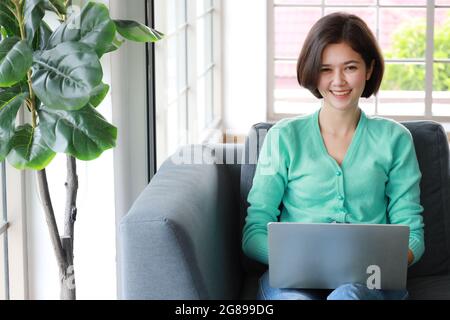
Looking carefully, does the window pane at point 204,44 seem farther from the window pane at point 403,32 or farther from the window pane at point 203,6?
the window pane at point 403,32

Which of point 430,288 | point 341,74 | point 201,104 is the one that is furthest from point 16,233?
point 201,104

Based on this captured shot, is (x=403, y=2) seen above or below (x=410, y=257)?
above

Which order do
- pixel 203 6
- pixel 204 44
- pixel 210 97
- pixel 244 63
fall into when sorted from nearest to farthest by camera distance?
1. pixel 203 6
2. pixel 204 44
3. pixel 210 97
4. pixel 244 63

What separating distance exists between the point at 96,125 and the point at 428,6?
3.72 metres

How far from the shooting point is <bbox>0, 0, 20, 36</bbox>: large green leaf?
227 cm

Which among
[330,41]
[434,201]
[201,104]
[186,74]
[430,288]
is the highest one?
[330,41]

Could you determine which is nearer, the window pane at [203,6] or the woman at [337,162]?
the woman at [337,162]

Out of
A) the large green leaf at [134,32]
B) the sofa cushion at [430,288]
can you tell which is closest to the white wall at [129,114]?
the large green leaf at [134,32]

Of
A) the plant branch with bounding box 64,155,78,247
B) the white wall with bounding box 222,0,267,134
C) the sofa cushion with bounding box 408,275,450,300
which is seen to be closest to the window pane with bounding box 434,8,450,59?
the white wall with bounding box 222,0,267,134

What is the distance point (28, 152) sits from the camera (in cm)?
226

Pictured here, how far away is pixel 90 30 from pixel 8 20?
20 centimetres

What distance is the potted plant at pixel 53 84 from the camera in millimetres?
2156

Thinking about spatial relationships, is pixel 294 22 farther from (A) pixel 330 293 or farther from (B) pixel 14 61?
(B) pixel 14 61
